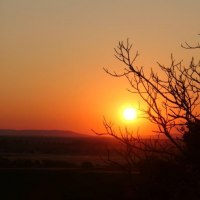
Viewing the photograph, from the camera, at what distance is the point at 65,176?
126 feet

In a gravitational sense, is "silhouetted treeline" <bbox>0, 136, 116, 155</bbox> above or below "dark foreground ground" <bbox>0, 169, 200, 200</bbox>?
above

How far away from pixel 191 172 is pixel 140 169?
2.45 ft

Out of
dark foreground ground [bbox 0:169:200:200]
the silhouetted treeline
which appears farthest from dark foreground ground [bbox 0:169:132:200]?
the silhouetted treeline

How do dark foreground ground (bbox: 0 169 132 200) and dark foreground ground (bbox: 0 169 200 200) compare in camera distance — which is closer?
dark foreground ground (bbox: 0 169 200 200)

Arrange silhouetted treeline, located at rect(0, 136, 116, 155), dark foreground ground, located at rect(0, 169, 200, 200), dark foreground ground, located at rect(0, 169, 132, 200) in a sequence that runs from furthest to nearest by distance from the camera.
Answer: silhouetted treeline, located at rect(0, 136, 116, 155)
dark foreground ground, located at rect(0, 169, 132, 200)
dark foreground ground, located at rect(0, 169, 200, 200)

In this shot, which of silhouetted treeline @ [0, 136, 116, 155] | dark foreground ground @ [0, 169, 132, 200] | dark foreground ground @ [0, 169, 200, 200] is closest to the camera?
dark foreground ground @ [0, 169, 200, 200]

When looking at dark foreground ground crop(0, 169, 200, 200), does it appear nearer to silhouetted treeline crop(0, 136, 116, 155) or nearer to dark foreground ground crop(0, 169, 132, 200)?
dark foreground ground crop(0, 169, 132, 200)

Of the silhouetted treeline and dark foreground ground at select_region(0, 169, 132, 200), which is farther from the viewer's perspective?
the silhouetted treeline

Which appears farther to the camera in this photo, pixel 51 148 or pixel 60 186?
pixel 51 148

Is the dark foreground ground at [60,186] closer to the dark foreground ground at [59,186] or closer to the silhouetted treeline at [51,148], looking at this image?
the dark foreground ground at [59,186]

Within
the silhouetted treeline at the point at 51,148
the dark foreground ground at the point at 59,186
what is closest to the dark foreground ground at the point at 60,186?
the dark foreground ground at the point at 59,186

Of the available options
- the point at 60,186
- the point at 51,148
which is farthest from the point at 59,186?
the point at 51,148

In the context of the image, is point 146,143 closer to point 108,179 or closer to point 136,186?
point 136,186

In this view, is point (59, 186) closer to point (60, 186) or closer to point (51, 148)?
point (60, 186)
